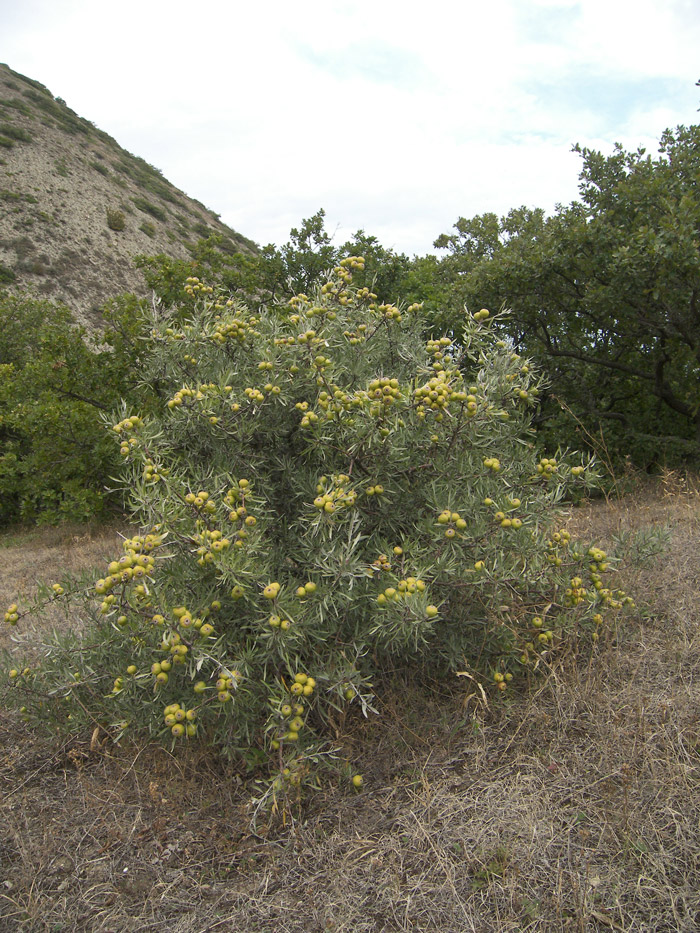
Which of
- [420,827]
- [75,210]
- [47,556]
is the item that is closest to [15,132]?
[75,210]

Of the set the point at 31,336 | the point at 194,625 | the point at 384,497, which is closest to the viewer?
the point at 194,625

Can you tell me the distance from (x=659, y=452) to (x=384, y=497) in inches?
208

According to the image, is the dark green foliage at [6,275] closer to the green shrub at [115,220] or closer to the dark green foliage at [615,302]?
the green shrub at [115,220]

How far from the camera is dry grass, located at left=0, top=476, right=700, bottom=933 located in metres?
1.87

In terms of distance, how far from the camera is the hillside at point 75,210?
24578 millimetres

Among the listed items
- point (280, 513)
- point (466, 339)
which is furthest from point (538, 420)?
point (280, 513)

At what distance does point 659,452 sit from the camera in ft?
21.8

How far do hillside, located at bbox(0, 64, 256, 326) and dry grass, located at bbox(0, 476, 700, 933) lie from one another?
2184 cm

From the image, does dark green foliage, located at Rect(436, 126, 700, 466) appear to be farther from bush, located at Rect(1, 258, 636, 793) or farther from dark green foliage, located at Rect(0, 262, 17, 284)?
dark green foliage, located at Rect(0, 262, 17, 284)

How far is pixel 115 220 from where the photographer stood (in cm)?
2897

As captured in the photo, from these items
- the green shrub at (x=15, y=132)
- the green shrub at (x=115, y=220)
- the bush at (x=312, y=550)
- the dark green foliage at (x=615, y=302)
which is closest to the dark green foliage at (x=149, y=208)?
the green shrub at (x=115, y=220)

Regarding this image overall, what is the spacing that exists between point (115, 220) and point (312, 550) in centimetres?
3146

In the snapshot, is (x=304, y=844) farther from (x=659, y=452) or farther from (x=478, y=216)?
(x=478, y=216)

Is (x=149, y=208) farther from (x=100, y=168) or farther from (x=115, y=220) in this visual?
(x=115, y=220)
